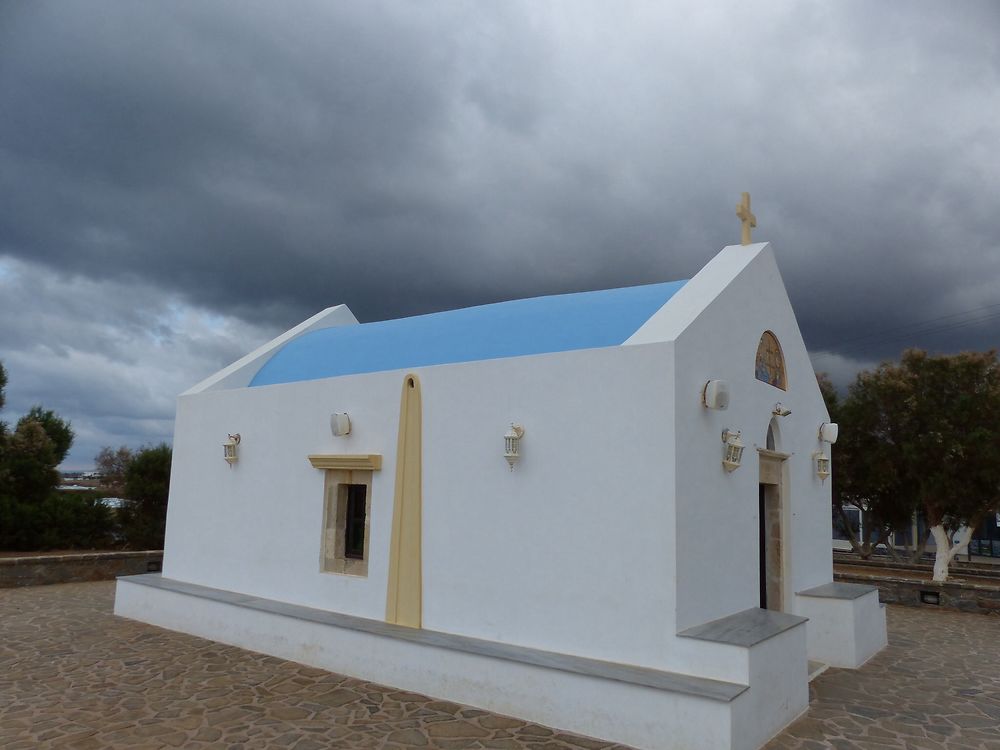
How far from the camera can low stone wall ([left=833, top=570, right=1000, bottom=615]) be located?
1185 cm

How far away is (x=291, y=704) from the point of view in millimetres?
6629

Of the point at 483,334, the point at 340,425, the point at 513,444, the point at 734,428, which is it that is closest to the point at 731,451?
the point at 734,428

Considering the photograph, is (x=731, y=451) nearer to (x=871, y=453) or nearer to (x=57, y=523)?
(x=871, y=453)

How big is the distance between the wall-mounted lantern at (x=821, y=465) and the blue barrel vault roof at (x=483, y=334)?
143 inches

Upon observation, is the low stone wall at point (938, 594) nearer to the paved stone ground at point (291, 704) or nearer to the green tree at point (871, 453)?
the paved stone ground at point (291, 704)

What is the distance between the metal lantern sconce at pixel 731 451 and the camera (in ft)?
22.3

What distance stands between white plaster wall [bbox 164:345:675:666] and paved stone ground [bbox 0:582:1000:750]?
3.05ft

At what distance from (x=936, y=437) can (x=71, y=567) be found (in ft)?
67.3

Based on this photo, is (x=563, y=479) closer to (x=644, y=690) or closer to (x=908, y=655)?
(x=644, y=690)

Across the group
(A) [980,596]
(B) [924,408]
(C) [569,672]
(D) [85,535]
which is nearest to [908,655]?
(A) [980,596]

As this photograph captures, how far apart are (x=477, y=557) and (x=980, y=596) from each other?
1005cm

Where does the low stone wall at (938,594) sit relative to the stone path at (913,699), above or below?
above

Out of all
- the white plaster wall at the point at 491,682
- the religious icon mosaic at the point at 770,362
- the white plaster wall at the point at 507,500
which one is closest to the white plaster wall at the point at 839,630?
the religious icon mosaic at the point at 770,362

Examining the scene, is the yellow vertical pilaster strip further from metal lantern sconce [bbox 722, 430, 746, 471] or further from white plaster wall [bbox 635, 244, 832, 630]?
metal lantern sconce [bbox 722, 430, 746, 471]
